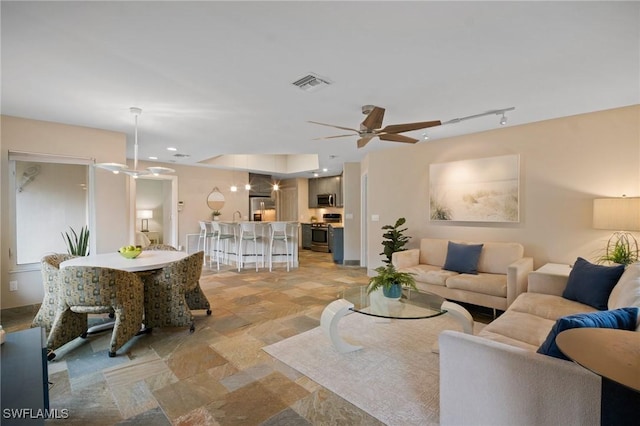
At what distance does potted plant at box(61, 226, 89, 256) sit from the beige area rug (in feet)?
10.6

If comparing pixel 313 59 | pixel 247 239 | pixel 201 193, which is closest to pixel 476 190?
pixel 313 59

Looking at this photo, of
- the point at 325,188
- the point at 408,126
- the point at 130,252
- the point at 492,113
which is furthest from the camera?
the point at 325,188

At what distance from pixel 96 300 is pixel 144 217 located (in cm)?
630

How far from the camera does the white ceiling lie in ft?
5.71

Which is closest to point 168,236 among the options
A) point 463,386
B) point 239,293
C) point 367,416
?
point 239,293

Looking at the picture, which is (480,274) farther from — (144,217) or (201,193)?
(144,217)

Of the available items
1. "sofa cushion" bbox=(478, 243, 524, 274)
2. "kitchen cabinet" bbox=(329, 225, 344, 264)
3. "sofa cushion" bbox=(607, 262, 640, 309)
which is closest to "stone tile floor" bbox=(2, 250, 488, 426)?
"sofa cushion" bbox=(607, 262, 640, 309)

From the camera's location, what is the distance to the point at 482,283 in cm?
353

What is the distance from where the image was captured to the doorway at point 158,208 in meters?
7.53

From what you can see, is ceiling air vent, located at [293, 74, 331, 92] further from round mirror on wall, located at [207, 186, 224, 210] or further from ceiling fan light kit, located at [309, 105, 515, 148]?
round mirror on wall, located at [207, 186, 224, 210]

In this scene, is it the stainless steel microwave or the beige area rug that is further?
the stainless steel microwave

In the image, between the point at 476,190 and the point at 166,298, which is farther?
the point at 476,190

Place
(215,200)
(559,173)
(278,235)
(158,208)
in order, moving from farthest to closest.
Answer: (158,208) → (215,200) → (278,235) → (559,173)

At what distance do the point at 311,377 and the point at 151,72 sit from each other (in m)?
2.86
